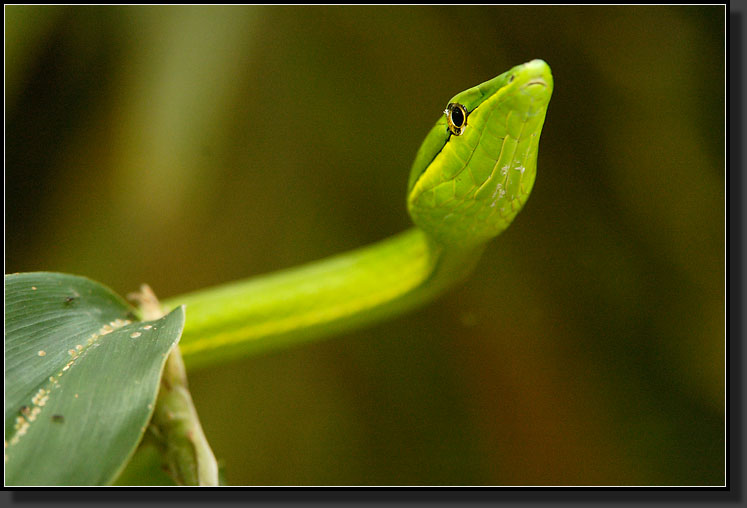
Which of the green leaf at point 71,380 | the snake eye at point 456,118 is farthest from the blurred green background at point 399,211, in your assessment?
the green leaf at point 71,380

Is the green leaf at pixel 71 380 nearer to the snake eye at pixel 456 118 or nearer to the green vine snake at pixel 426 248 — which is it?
the green vine snake at pixel 426 248

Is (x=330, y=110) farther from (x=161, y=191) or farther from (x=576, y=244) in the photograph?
(x=576, y=244)

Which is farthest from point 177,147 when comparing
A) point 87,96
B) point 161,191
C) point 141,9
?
point 87,96

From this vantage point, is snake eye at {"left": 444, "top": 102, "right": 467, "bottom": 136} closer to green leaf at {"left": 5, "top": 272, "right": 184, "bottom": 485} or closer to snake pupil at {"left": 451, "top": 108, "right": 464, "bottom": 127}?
snake pupil at {"left": 451, "top": 108, "right": 464, "bottom": 127}

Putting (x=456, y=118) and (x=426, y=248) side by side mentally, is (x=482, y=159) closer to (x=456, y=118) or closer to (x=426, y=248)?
(x=456, y=118)

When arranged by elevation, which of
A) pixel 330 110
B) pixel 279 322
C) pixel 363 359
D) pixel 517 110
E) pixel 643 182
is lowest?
pixel 363 359

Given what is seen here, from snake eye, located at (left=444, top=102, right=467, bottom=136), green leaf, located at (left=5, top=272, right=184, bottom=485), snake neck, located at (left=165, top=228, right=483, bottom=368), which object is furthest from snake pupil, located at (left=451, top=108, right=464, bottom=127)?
green leaf, located at (left=5, top=272, right=184, bottom=485)

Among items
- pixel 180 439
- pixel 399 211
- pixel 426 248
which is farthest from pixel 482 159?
pixel 399 211
